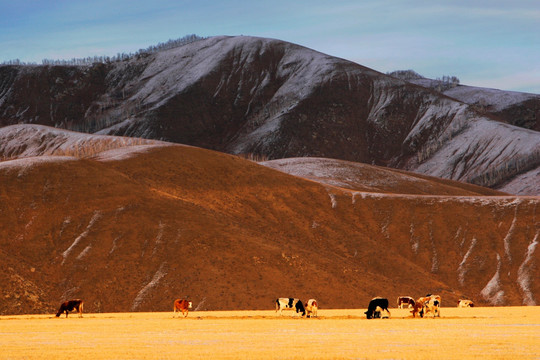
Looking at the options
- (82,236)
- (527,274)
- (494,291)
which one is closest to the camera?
(82,236)

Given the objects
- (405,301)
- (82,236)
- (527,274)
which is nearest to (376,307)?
(405,301)

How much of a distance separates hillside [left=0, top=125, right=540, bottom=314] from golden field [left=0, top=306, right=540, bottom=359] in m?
27.8

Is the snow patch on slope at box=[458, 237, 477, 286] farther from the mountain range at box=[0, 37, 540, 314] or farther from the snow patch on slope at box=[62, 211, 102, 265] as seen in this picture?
the snow patch on slope at box=[62, 211, 102, 265]

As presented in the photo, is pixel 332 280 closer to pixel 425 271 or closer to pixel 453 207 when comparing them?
pixel 425 271

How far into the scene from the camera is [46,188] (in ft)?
321

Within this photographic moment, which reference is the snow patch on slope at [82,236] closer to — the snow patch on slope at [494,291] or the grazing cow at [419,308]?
the grazing cow at [419,308]

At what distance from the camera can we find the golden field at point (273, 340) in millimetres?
30359

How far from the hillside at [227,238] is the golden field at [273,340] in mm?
27800

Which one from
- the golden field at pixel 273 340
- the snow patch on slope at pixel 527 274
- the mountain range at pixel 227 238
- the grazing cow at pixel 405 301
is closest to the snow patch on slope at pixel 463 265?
the mountain range at pixel 227 238

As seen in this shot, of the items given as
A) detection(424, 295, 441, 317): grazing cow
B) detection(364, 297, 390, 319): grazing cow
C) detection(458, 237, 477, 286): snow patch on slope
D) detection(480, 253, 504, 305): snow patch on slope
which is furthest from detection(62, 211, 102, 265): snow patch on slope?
detection(480, 253, 504, 305): snow patch on slope

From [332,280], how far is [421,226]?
3594 centimetres

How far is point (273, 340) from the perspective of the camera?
3647cm

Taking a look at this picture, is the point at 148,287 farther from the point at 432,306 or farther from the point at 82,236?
the point at 432,306

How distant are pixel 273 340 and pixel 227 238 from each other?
5371 centimetres
